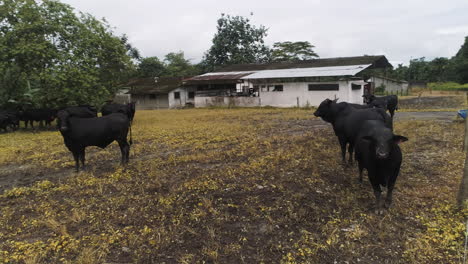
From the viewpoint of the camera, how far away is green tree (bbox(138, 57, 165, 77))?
4811cm

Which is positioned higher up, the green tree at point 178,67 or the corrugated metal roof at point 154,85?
the green tree at point 178,67

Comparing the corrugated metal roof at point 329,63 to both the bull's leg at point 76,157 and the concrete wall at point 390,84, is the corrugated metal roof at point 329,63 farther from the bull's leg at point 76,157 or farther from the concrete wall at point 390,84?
the bull's leg at point 76,157

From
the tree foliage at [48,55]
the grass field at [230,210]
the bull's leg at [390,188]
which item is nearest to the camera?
the grass field at [230,210]

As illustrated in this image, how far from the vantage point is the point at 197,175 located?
6832 millimetres

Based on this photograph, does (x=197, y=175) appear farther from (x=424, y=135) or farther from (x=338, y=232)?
(x=424, y=135)

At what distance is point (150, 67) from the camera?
159ft

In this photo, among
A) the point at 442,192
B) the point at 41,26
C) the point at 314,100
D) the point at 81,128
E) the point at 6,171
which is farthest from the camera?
the point at 314,100

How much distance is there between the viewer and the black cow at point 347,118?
6.28 metres

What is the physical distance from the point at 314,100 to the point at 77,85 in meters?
17.4

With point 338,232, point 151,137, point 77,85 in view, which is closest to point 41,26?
point 77,85

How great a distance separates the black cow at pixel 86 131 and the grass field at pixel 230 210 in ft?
2.21

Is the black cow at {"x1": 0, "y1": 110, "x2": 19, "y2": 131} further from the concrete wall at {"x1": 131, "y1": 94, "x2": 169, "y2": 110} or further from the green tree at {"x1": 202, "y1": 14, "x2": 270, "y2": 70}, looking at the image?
the green tree at {"x1": 202, "y1": 14, "x2": 270, "y2": 70}

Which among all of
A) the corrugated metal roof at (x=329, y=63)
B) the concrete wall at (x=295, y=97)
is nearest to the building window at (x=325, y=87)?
the concrete wall at (x=295, y=97)

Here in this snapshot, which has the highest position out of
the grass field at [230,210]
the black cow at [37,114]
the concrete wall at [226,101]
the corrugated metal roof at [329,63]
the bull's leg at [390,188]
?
the corrugated metal roof at [329,63]
